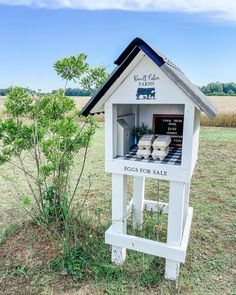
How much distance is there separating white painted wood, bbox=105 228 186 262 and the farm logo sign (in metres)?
1.69

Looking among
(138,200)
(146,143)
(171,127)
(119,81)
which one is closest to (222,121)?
(138,200)

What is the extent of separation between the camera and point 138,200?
166 inches

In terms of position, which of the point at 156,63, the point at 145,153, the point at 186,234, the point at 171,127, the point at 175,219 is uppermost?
the point at 156,63

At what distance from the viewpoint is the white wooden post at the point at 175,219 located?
2846mm

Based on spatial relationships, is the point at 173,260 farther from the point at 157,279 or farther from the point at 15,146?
the point at 15,146

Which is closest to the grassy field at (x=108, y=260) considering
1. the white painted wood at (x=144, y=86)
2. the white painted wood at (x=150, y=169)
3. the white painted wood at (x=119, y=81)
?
the white painted wood at (x=150, y=169)

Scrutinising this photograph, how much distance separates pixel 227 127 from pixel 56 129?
14.5 metres

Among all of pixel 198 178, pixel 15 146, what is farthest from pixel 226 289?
pixel 198 178

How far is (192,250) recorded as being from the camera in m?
3.74

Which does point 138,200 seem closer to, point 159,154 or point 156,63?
point 159,154

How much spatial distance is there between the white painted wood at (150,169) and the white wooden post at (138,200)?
48.1 inches

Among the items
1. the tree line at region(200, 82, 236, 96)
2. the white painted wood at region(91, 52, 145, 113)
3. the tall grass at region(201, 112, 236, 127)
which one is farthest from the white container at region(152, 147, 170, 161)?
the tree line at region(200, 82, 236, 96)

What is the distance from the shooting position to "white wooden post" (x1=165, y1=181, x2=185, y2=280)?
2.85 m

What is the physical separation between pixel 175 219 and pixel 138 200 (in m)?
1.31
